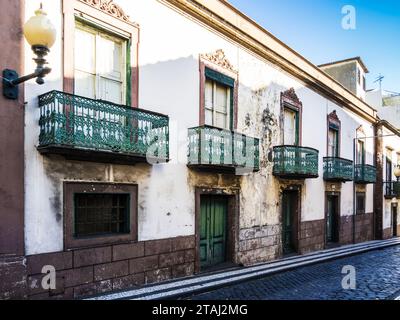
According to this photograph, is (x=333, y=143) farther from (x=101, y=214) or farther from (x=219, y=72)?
(x=101, y=214)

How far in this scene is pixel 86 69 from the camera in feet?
21.1

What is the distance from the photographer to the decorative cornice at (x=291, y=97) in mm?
11873

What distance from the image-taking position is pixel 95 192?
6289 millimetres

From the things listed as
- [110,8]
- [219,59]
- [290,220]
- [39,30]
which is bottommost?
[290,220]

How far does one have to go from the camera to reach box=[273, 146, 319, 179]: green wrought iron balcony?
35.9ft

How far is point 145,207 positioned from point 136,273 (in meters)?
1.29

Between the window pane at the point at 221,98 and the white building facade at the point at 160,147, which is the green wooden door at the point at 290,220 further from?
the window pane at the point at 221,98

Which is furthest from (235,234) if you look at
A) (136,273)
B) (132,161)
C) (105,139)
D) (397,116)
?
(397,116)

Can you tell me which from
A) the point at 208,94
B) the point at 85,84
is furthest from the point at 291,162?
the point at 85,84

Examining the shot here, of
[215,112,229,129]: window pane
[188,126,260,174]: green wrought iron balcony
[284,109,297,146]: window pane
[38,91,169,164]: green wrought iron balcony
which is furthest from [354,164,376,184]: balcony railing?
[38,91,169,164]: green wrought iron balcony

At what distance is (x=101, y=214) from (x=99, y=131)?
168cm

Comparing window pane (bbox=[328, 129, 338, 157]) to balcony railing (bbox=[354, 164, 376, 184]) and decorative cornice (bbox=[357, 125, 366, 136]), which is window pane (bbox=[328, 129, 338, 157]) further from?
decorative cornice (bbox=[357, 125, 366, 136])

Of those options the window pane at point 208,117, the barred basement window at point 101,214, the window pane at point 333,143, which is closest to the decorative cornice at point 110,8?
the window pane at point 208,117

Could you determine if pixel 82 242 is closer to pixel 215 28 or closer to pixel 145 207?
pixel 145 207
